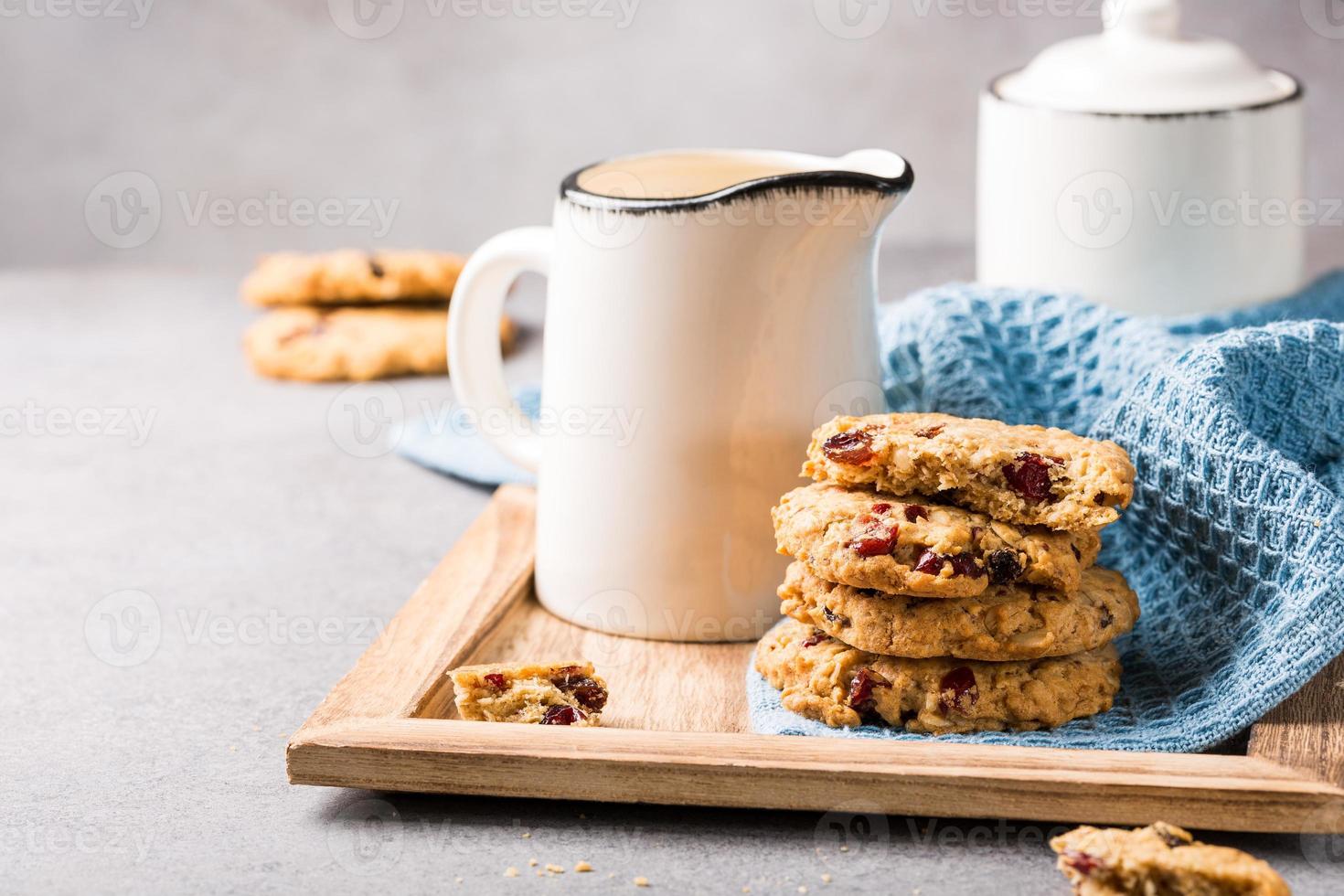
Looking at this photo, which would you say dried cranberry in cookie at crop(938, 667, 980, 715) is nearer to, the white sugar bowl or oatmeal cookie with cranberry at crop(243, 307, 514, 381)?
the white sugar bowl

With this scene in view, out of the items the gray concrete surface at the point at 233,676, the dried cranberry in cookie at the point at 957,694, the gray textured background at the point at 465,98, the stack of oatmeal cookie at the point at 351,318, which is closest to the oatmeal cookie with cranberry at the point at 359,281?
the stack of oatmeal cookie at the point at 351,318

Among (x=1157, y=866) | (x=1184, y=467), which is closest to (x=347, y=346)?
(x=1184, y=467)

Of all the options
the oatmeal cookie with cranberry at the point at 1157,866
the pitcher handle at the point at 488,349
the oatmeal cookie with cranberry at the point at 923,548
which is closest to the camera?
the oatmeal cookie with cranberry at the point at 1157,866

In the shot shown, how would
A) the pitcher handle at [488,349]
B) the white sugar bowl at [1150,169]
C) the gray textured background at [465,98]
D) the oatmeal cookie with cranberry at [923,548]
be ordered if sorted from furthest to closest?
the gray textured background at [465,98], the white sugar bowl at [1150,169], the pitcher handle at [488,349], the oatmeal cookie with cranberry at [923,548]

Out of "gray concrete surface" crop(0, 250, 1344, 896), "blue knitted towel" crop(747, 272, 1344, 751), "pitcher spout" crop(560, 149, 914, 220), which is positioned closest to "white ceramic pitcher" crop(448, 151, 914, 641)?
"pitcher spout" crop(560, 149, 914, 220)

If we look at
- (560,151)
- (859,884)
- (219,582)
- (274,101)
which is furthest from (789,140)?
(859,884)

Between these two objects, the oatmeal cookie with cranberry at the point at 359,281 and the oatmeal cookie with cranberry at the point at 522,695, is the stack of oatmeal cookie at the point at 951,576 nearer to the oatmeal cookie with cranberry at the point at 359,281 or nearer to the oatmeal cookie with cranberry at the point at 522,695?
the oatmeal cookie with cranberry at the point at 522,695

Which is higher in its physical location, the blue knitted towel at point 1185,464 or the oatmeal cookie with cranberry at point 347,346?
the blue knitted towel at point 1185,464

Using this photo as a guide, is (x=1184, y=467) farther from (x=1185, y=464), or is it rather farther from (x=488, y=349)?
(x=488, y=349)
